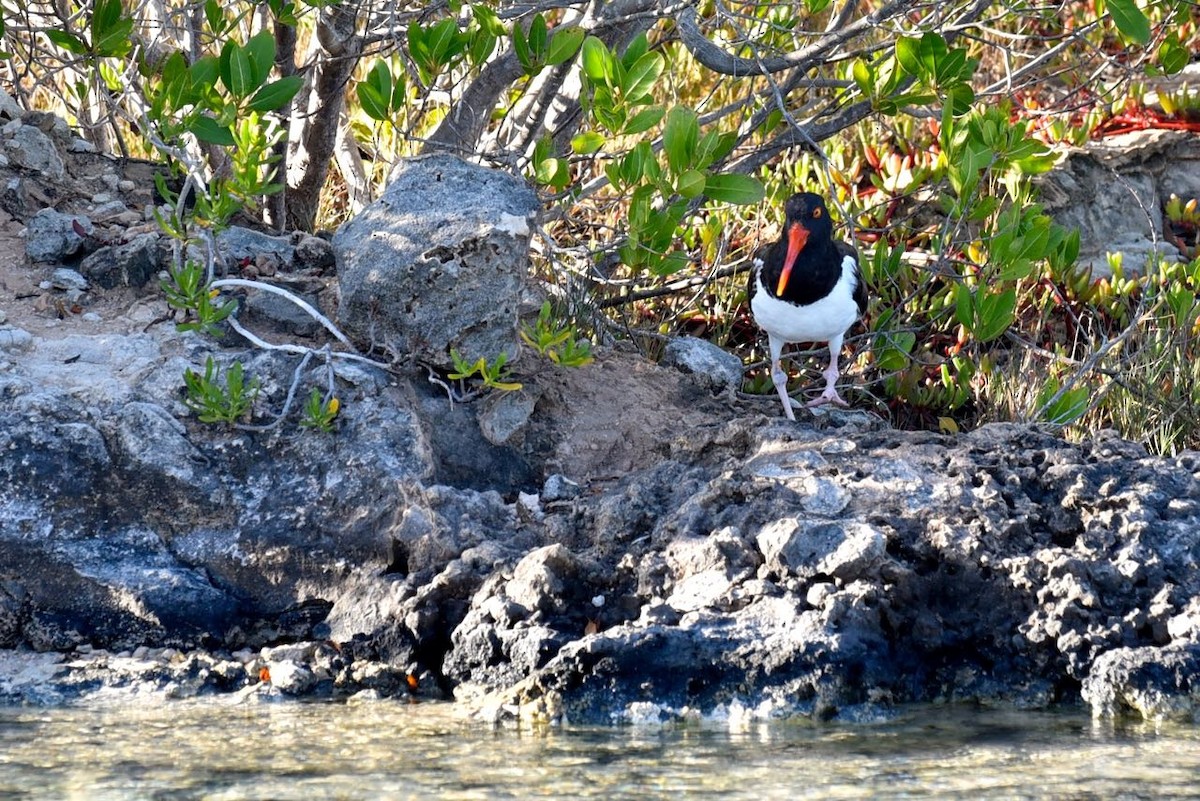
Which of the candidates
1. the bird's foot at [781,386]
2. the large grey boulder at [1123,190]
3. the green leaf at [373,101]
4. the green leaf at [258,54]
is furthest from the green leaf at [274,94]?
the large grey boulder at [1123,190]

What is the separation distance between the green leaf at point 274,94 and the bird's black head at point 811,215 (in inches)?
92.1

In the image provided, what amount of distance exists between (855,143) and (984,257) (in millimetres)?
1636

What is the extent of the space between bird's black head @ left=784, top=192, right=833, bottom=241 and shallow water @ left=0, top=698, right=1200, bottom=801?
108 inches

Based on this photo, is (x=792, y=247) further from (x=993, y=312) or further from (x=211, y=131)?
(x=211, y=131)

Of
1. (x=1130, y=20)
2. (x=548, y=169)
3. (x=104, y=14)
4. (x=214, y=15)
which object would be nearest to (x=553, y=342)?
(x=548, y=169)

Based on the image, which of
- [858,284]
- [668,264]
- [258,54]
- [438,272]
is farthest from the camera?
[858,284]

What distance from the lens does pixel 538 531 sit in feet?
16.5

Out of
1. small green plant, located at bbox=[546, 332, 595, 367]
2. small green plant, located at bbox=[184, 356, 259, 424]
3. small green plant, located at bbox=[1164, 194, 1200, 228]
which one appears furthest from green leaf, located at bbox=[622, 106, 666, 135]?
small green plant, located at bbox=[1164, 194, 1200, 228]

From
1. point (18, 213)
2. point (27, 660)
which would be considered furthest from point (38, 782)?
point (18, 213)

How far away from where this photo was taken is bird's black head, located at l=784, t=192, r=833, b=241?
631cm

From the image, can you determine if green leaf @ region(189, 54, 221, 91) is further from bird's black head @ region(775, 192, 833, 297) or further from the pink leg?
the pink leg

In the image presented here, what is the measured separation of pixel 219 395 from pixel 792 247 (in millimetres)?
2696

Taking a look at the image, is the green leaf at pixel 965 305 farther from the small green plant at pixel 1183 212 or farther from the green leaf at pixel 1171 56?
the small green plant at pixel 1183 212

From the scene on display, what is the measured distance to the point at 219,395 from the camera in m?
4.96
